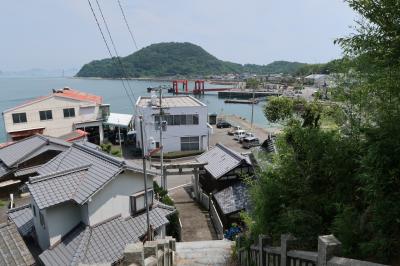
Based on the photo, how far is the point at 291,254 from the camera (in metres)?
5.89

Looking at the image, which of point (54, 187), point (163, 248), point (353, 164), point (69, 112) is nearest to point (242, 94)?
point (69, 112)

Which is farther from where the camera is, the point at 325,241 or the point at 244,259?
the point at 244,259

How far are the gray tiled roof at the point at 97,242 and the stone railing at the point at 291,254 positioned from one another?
4710 millimetres

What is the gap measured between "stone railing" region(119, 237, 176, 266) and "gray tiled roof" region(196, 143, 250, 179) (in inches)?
386

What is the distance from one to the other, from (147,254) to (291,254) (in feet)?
12.4

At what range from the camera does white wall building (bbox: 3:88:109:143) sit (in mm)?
33344

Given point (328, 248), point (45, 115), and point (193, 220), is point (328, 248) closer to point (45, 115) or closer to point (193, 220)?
point (193, 220)

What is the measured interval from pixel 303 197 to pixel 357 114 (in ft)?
8.23

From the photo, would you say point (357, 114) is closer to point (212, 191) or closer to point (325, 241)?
point (325, 241)

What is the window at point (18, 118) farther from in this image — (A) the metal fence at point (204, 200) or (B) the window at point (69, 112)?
(A) the metal fence at point (204, 200)

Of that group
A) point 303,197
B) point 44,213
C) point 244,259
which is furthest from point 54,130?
point 303,197

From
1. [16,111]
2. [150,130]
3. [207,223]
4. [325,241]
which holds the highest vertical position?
[325,241]

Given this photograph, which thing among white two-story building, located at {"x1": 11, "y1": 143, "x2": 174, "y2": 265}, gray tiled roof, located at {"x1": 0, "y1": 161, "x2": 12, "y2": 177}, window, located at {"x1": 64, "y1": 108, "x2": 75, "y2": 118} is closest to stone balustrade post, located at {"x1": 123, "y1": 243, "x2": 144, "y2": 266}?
white two-story building, located at {"x1": 11, "y1": 143, "x2": 174, "y2": 265}

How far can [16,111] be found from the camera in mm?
33062
